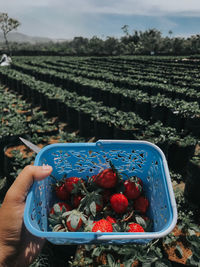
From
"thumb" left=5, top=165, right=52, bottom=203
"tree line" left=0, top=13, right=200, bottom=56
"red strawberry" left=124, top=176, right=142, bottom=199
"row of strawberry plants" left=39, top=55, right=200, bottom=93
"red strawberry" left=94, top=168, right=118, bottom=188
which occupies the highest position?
"tree line" left=0, top=13, right=200, bottom=56

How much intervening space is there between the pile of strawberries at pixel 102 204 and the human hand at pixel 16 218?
238 millimetres

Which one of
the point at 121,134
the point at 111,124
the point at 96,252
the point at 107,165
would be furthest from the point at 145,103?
the point at 96,252

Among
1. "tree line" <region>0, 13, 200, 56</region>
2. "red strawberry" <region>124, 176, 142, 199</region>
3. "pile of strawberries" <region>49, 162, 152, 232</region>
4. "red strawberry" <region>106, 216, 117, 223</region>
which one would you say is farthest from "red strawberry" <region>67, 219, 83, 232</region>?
"tree line" <region>0, 13, 200, 56</region>

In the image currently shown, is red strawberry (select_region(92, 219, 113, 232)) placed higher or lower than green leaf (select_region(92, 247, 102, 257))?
higher

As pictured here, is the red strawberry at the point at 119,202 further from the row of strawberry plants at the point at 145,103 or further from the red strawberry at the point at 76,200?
the row of strawberry plants at the point at 145,103

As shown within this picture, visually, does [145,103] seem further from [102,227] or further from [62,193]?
[102,227]

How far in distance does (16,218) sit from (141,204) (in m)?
0.93

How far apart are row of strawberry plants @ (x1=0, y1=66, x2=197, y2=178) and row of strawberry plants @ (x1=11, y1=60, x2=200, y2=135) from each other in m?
0.64

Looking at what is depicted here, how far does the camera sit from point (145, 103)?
282 inches

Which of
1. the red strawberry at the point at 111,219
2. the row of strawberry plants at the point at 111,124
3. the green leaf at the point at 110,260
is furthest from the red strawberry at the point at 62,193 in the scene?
the row of strawberry plants at the point at 111,124

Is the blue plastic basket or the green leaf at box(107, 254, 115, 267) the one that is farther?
the green leaf at box(107, 254, 115, 267)

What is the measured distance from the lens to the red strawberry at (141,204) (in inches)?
62.0

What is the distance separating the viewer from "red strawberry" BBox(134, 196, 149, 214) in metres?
1.57

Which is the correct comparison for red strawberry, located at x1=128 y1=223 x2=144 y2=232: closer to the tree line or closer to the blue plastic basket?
the blue plastic basket
